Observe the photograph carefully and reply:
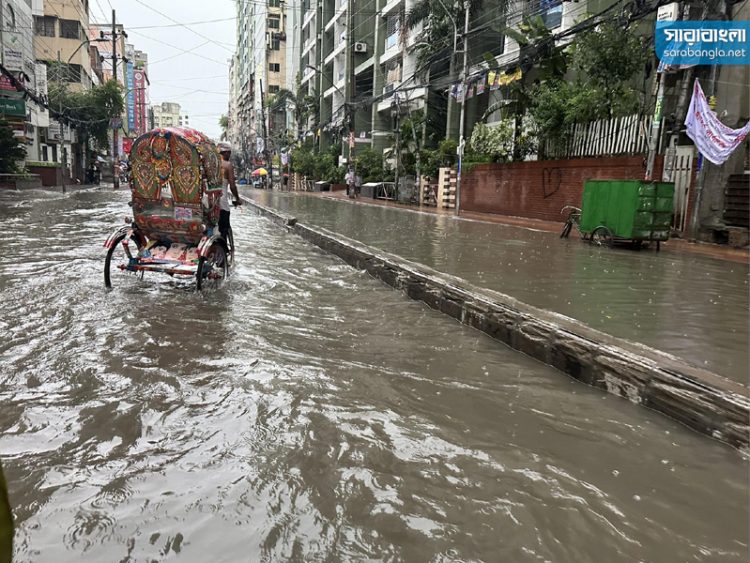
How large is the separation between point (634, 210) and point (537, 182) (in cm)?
880

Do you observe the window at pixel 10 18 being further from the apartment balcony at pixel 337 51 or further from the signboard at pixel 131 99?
the signboard at pixel 131 99

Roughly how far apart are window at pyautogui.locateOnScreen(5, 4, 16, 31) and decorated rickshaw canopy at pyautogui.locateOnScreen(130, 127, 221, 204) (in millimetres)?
33726

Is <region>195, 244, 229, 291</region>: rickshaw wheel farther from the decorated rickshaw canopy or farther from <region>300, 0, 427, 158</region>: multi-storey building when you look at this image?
<region>300, 0, 427, 158</region>: multi-storey building

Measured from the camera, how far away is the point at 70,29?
161 feet

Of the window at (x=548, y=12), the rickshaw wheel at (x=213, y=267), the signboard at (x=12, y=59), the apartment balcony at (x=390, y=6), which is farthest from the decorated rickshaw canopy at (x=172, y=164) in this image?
the apartment balcony at (x=390, y=6)

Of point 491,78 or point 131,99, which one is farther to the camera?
point 131,99

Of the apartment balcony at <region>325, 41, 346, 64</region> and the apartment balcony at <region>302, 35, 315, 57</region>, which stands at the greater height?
the apartment balcony at <region>302, 35, 315, 57</region>

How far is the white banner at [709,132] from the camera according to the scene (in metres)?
11.6

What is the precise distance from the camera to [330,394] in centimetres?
378

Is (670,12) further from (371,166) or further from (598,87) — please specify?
(371,166)

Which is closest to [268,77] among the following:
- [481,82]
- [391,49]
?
[391,49]

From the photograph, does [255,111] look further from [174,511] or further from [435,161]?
[174,511]

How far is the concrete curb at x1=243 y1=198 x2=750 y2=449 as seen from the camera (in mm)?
3191

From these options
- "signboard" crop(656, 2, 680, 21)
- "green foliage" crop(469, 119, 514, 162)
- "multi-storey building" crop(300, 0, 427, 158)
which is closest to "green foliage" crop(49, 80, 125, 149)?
"multi-storey building" crop(300, 0, 427, 158)
